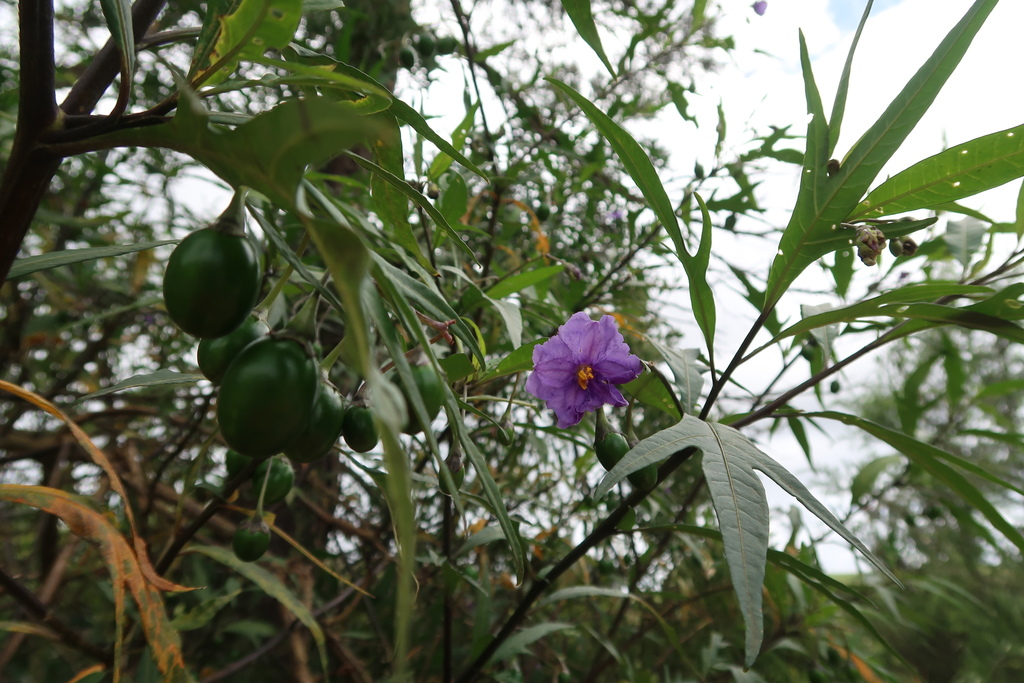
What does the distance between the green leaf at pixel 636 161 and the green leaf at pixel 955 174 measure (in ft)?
0.67

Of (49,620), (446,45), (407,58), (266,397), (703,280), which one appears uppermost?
(446,45)

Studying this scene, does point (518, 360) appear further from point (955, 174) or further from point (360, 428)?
point (955, 174)

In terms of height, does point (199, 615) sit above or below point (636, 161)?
below

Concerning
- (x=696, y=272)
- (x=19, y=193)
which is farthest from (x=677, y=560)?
(x=19, y=193)

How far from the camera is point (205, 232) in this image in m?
0.42

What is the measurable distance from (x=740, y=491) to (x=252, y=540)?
25.6 inches

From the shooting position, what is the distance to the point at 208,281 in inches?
16.0

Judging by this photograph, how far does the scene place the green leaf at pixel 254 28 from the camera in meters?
0.42

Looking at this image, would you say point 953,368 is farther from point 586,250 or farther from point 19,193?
point 19,193

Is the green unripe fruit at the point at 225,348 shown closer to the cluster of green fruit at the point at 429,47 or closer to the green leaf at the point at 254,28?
the green leaf at the point at 254,28

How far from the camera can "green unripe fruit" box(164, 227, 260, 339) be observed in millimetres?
406

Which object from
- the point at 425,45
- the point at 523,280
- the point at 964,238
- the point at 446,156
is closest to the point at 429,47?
the point at 425,45

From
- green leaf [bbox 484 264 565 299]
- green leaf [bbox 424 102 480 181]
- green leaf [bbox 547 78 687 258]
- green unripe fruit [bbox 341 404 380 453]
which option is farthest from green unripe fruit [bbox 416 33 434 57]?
green unripe fruit [bbox 341 404 380 453]

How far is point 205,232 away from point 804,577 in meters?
0.71
